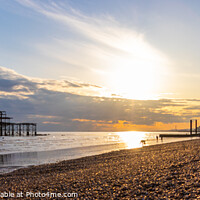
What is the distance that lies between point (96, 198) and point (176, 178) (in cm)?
400

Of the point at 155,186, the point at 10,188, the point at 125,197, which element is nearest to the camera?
the point at 125,197

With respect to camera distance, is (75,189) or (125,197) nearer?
(125,197)

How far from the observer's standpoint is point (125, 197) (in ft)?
27.9

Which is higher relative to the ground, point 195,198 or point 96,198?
point 195,198

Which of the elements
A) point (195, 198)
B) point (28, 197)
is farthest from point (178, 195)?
point (28, 197)

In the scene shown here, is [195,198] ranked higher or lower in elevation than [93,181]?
higher

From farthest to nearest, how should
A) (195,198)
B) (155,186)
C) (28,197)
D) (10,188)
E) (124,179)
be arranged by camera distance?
(10,188)
(124,179)
(28,197)
(155,186)
(195,198)

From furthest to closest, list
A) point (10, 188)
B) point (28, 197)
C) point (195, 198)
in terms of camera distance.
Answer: point (10, 188)
point (28, 197)
point (195, 198)

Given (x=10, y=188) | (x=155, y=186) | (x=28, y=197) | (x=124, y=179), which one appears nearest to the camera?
(x=155, y=186)

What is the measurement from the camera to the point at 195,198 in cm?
742

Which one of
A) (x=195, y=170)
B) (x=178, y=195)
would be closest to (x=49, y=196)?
(x=178, y=195)

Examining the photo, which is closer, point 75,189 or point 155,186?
point 155,186

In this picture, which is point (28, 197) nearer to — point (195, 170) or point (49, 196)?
point (49, 196)

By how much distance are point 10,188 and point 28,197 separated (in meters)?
2.84
